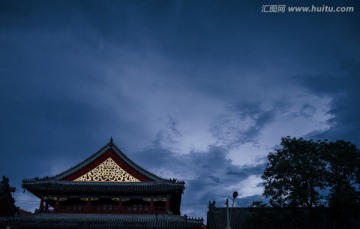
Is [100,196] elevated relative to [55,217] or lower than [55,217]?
elevated

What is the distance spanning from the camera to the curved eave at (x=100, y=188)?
2730 cm

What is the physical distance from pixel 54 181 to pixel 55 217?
11.7 feet

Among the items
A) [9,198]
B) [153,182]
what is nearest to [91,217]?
[153,182]

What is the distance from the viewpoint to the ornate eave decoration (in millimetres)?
28312

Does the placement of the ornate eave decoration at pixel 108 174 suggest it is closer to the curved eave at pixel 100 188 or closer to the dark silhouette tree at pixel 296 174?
the curved eave at pixel 100 188

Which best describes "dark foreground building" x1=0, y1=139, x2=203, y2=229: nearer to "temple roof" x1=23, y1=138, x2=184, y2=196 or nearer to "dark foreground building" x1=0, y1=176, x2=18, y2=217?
"temple roof" x1=23, y1=138, x2=184, y2=196

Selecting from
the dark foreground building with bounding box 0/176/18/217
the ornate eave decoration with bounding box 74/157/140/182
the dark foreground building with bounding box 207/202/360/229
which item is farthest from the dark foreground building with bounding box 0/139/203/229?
the dark foreground building with bounding box 0/176/18/217

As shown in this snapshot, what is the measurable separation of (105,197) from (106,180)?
1.63 m

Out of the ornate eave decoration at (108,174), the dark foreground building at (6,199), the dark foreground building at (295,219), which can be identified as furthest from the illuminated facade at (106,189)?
the dark foreground building at (295,219)

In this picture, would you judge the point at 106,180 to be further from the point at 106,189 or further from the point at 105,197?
the point at 105,197

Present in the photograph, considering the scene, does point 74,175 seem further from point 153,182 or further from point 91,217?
point 153,182

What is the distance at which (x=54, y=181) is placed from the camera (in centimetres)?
2828

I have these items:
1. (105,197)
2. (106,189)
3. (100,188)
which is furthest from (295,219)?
(100,188)

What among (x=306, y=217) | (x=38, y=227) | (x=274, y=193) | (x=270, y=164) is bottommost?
(x=38, y=227)
